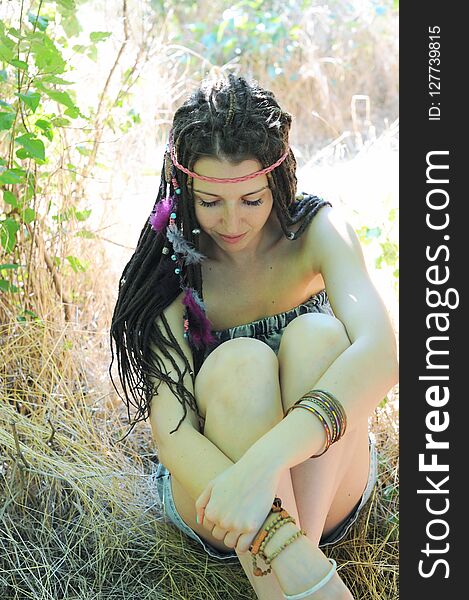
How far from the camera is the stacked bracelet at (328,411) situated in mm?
1501

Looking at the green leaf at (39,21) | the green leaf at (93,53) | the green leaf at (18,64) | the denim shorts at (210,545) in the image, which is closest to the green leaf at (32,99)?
the green leaf at (18,64)

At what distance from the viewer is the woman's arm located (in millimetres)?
1477

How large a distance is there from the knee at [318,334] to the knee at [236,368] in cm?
5

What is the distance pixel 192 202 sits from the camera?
1703mm

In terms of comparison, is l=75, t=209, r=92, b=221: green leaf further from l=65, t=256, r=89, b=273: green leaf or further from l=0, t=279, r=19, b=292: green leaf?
l=0, t=279, r=19, b=292: green leaf

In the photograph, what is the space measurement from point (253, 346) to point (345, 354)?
6.5 inches

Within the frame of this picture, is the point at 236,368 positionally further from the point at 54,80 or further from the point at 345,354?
the point at 54,80

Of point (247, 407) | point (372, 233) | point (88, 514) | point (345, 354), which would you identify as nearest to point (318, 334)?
point (345, 354)

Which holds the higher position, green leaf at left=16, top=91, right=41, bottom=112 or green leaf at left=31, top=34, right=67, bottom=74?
green leaf at left=31, top=34, right=67, bottom=74

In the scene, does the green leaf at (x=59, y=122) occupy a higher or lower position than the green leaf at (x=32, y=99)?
lower

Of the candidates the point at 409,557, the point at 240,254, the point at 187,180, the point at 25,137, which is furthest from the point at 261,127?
the point at 409,557

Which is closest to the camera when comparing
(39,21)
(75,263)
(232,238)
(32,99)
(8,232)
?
(232,238)

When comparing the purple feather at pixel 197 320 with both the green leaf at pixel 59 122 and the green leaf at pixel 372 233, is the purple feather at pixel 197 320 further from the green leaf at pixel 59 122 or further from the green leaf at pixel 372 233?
the green leaf at pixel 372 233

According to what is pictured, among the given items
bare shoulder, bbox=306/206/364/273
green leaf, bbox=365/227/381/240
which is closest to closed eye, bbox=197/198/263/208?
bare shoulder, bbox=306/206/364/273
